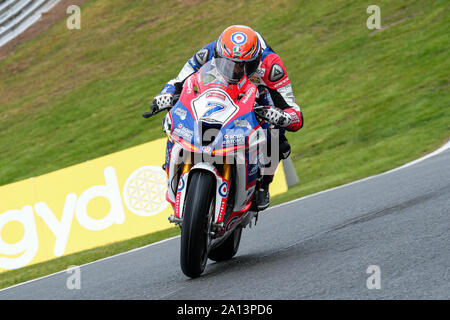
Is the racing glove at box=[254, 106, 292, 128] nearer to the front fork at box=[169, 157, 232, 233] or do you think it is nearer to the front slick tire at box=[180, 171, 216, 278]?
the front fork at box=[169, 157, 232, 233]

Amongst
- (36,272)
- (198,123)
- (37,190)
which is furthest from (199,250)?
(37,190)

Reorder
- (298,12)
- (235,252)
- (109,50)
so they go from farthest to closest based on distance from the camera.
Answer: (109,50) → (298,12) → (235,252)

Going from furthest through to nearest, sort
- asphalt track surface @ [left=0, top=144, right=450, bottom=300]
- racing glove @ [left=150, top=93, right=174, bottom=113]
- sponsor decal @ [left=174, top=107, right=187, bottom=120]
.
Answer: racing glove @ [left=150, top=93, right=174, bottom=113]
sponsor decal @ [left=174, top=107, right=187, bottom=120]
asphalt track surface @ [left=0, top=144, right=450, bottom=300]

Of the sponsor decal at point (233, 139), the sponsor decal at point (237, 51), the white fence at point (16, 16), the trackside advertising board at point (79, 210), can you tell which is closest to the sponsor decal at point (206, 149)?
the sponsor decal at point (233, 139)

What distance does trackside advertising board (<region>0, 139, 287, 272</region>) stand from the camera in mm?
10508

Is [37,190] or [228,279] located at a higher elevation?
[37,190]

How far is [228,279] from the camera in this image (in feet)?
17.0

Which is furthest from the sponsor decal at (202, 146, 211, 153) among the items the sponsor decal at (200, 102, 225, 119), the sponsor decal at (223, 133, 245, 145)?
the sponsor decal at (200, 102, 225, 119)

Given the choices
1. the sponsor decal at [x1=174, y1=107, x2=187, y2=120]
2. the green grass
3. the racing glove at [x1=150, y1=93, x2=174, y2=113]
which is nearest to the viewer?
the sponsor decal at [x1=174, y1=107, x2=187, y2=120]

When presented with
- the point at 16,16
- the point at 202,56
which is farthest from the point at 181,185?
the point at 16,16

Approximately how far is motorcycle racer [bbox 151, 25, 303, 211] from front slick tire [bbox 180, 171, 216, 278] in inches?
31.4
